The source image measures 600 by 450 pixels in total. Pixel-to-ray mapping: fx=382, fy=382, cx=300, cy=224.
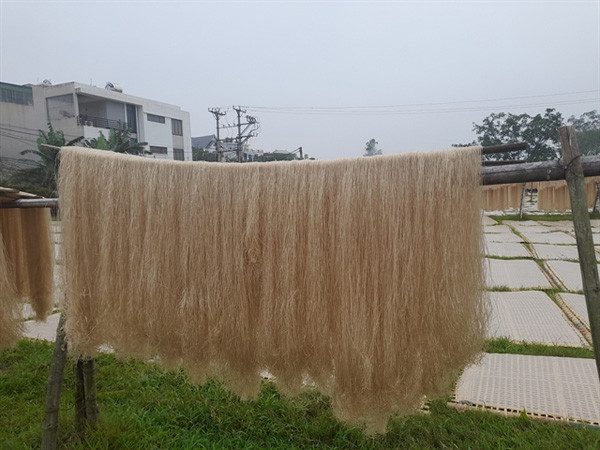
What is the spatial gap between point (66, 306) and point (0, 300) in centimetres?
91

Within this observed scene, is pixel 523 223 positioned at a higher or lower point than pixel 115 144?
lower

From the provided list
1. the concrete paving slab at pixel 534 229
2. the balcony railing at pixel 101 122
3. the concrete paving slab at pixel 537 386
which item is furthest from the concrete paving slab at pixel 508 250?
the balcony railing at pixel 101 122

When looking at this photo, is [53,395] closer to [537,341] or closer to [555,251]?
[537,341]

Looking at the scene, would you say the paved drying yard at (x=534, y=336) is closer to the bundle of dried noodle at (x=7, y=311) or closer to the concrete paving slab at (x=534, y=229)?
the bundle of dried noodle at (x=7, y=311)

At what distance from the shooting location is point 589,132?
29844 mm

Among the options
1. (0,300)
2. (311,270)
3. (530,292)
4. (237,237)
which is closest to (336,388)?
(311,270)

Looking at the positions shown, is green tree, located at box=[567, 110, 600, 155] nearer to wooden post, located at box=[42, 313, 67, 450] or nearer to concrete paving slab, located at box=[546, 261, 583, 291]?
concrete paving slab, located at box=[546, 261, 583, 291]

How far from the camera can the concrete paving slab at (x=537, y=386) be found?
7.72ft

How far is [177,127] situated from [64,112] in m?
7.68

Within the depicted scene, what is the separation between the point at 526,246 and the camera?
312 inches

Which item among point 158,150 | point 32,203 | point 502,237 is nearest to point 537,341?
point 32,203

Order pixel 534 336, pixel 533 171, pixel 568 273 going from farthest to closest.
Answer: pixel 568 273 < pixel 534 336 < pixel 533 171

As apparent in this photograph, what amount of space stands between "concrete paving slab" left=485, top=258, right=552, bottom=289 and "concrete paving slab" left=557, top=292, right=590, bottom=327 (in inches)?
19.7

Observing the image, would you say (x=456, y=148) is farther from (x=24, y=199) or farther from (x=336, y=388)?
(x=24, y=199)
